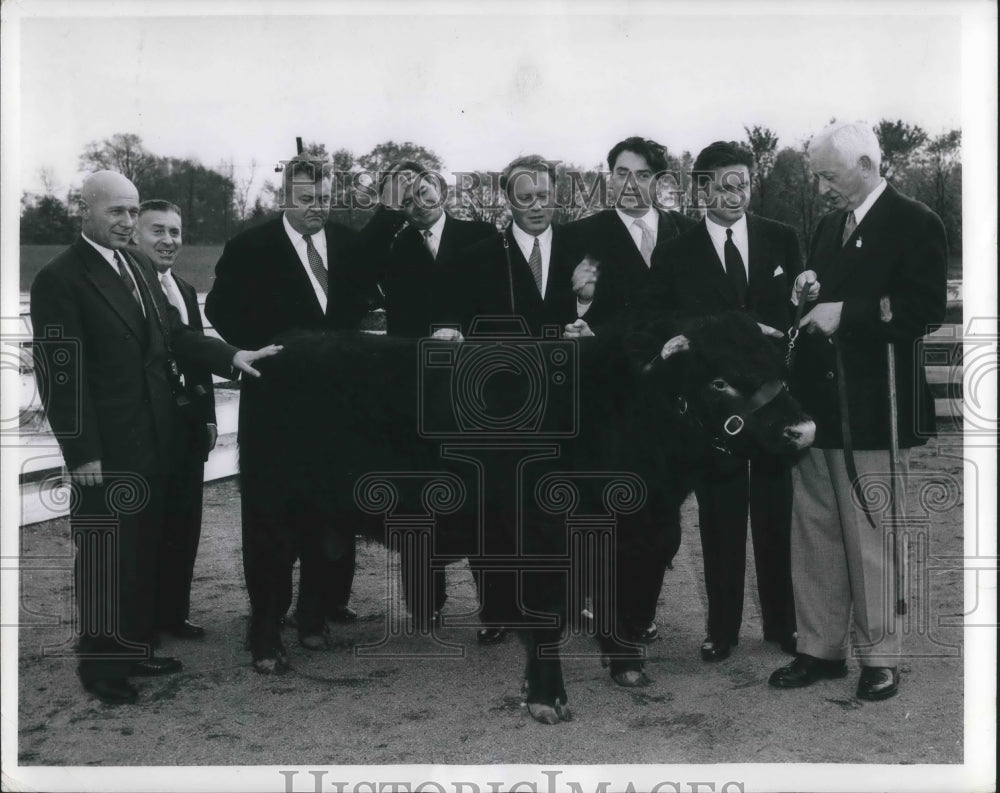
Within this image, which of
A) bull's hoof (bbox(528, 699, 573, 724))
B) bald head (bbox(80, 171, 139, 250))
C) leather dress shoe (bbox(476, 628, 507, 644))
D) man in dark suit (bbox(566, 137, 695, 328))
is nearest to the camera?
bull's hoof (bbox(528, 699, 573, 724))

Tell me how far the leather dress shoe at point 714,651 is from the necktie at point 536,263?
6.98 ft

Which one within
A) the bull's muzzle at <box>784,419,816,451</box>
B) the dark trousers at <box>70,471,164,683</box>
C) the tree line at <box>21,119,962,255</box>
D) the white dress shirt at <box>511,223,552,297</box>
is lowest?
the dark trousers at <box>70,471,164,683</box>

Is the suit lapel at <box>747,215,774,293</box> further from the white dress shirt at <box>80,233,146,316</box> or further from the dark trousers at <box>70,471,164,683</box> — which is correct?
the dark trousers at <box>70,471,164,683</box>

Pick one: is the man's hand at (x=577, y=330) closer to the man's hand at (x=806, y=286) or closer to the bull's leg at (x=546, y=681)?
the man's hand at (x=806, y=286)

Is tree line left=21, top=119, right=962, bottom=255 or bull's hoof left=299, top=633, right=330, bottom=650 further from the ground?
tree line left=21, top=119, right=962, bottom=255

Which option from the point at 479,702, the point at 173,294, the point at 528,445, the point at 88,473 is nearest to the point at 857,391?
the point at 528,445

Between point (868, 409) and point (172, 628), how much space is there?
158 inches

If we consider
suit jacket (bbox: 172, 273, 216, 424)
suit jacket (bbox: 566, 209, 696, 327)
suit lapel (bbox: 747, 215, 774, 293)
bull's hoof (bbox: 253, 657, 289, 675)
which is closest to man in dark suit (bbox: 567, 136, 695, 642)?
Result: suit jacket (bbox: 566, 209, 696, 327)

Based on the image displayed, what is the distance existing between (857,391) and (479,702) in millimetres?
2489

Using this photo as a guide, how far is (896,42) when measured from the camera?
523 centimetres

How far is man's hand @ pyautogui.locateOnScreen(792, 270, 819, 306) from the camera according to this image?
5.04m

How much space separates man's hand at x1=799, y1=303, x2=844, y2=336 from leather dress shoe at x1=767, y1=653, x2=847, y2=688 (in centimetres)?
169

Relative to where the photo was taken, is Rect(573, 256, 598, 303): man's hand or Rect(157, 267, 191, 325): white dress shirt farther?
Rect(157, 267, 191, 325): white dress shirt

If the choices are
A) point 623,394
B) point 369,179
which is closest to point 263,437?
point 369,179
